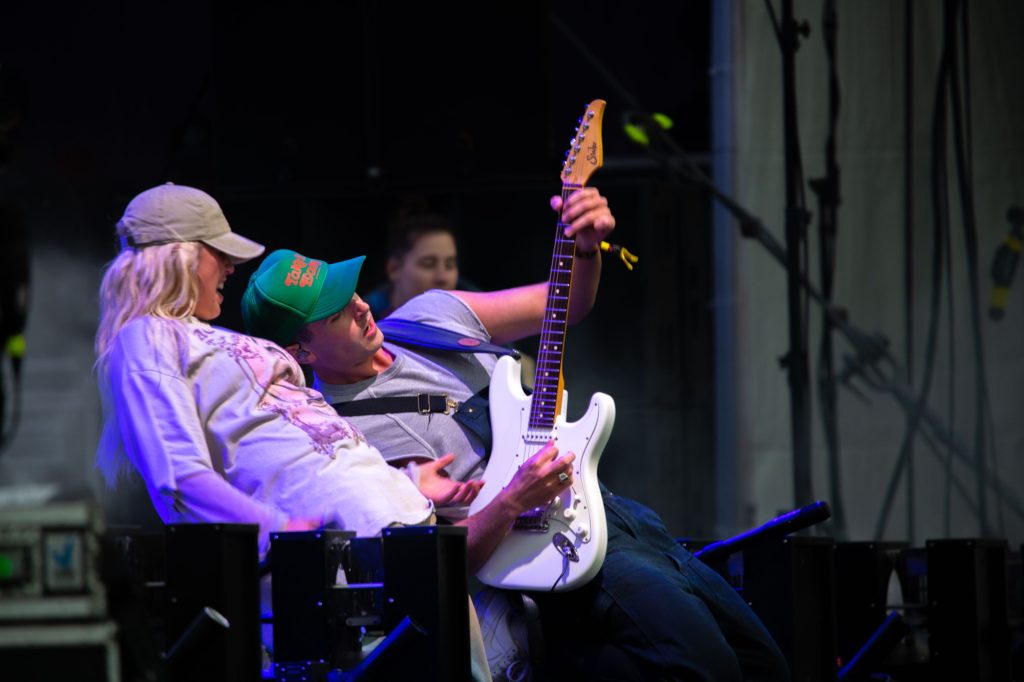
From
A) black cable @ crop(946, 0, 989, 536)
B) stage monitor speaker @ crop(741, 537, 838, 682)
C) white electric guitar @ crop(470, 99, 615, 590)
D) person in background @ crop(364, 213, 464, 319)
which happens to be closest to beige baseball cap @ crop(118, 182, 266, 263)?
white electric guitar @ crop(470, 99, 615, 590)

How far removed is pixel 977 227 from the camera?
5543 millimetres

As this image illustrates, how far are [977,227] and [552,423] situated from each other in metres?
3.20

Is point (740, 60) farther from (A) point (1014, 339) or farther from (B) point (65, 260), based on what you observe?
(B) point (65, 260)

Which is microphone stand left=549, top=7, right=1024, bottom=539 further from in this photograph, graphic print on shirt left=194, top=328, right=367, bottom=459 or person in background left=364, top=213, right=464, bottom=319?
graphic print on shirt left=194, top=328, right=367, bottom=459

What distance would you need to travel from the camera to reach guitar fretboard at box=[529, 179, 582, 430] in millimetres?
3029

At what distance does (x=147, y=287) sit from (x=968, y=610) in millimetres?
2059

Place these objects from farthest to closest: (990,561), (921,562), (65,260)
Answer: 1. (65,260)
2. (921,562)
3. (990,561)

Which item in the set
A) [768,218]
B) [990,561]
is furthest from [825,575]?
[768,218]

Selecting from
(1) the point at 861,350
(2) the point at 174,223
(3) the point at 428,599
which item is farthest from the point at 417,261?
(3) the point at 428,599

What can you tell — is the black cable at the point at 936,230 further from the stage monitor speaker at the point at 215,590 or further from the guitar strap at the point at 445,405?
the stage monitor speaker at the point at 215,590

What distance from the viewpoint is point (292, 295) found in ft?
10.1

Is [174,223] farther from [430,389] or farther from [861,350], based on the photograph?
[861,350]

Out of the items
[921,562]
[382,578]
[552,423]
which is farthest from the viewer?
[921,562]

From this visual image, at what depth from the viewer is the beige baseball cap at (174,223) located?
2836mm
